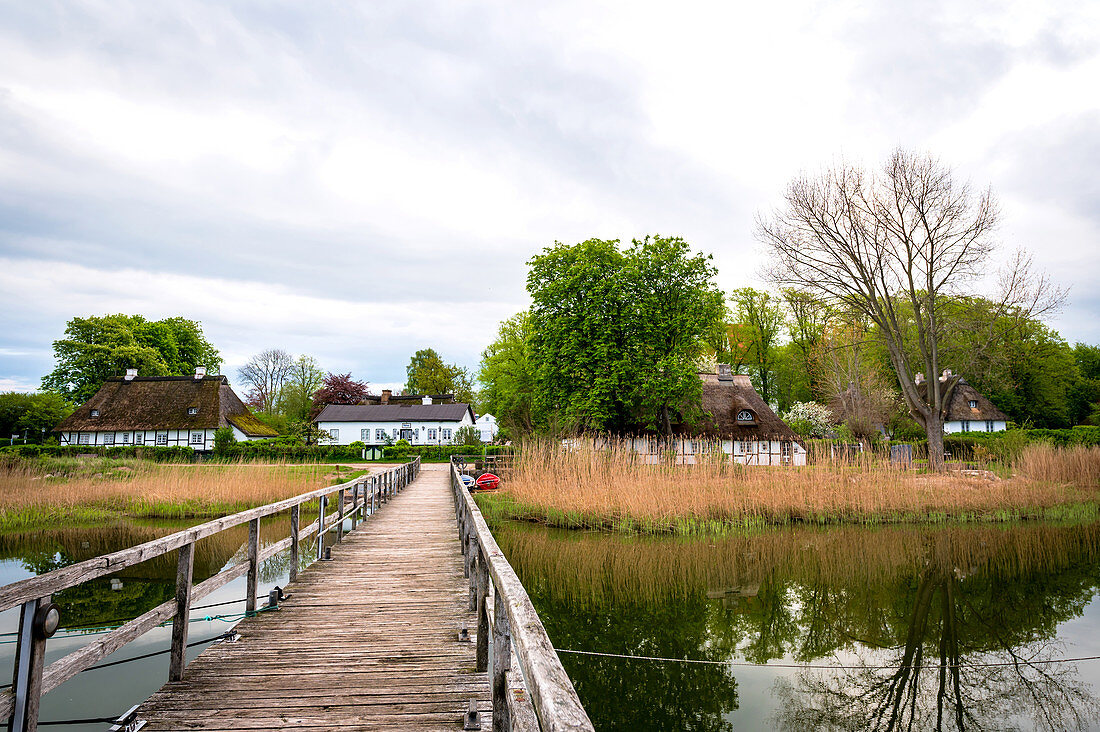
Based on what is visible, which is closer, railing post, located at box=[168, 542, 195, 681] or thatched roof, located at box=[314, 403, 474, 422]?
railing post, located at box=[168, 542, 195, 681]

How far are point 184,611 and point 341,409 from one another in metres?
48.9

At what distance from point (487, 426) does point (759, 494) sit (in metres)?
39.0

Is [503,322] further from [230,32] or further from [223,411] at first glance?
[230,32]

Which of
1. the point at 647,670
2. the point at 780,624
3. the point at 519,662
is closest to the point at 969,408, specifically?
the point at 780,624

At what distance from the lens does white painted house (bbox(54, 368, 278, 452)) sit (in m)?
40.9

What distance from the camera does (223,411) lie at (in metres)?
41.8

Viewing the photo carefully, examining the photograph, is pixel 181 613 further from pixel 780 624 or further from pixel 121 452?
pixel 121 452

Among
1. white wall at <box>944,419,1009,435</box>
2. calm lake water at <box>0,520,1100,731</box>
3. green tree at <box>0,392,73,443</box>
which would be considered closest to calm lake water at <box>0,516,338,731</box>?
calm lake water at <box>0,520,1100,731</box>

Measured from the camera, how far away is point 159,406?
42.0 metres

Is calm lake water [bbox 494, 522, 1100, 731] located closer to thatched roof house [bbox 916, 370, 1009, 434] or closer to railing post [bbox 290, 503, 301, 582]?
railing post [bbox 290, 503, 301, 582]

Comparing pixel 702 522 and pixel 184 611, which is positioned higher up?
pixel 184 611

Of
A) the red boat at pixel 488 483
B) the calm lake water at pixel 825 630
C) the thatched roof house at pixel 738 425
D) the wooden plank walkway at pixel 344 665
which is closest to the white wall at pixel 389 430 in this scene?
the thatched roof house at pixel 738 425

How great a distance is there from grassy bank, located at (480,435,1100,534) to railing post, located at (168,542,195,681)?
10.6 m

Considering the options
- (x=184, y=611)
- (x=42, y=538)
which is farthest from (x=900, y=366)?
(x=42, y=538)
